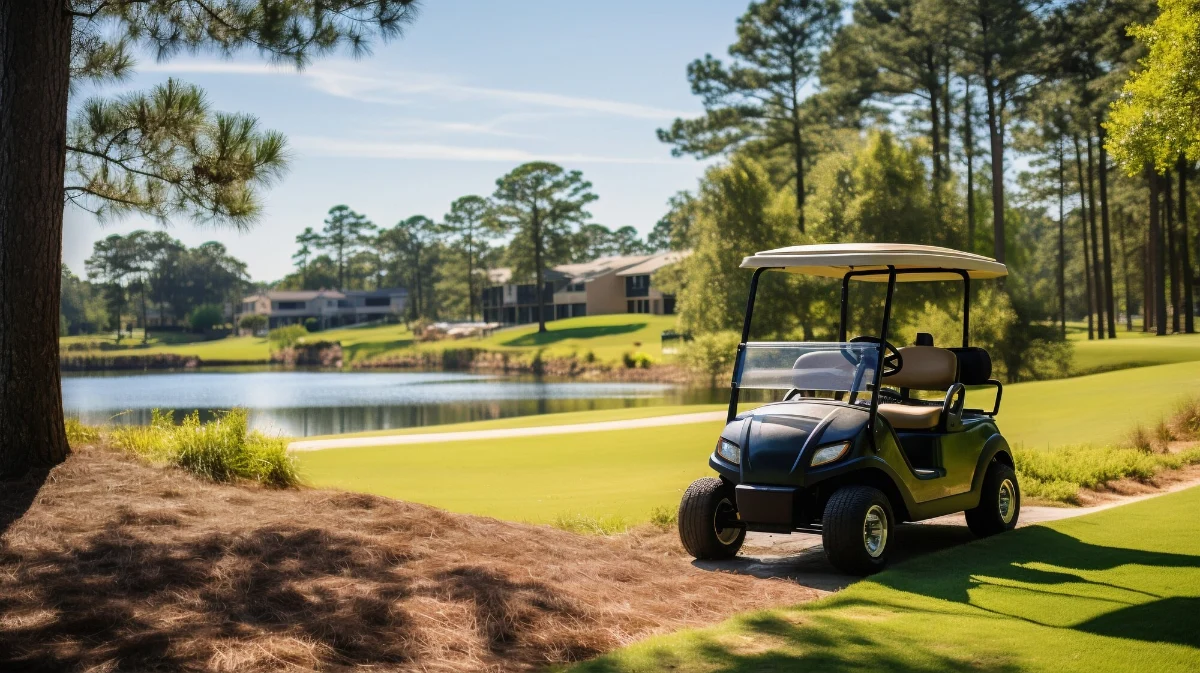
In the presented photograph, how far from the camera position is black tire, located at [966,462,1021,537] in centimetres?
895

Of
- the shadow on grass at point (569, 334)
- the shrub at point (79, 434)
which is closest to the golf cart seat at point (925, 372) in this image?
the shrub at point (79, 434)

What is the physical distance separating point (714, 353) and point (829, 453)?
33.5 meters

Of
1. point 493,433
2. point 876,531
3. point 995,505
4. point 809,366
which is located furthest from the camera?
point 493,433

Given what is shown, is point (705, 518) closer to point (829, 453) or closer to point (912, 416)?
point (829, 453)

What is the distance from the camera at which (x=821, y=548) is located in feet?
29.0

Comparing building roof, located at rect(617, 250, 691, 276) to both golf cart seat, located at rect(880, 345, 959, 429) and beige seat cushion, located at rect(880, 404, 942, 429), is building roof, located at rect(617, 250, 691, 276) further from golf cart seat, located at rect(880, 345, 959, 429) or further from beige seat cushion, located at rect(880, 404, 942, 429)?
beige seat cushion, located at rect(880, 404, 942, 429)

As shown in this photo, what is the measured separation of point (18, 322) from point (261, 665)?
15.7 ft

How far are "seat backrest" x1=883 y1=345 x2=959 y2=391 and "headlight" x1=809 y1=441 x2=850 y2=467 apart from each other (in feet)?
6.35

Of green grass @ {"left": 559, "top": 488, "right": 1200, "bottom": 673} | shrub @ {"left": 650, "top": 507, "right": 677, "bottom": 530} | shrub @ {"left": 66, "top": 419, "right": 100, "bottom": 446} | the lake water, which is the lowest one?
the lake water

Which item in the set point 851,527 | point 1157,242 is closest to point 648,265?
point 1157,242

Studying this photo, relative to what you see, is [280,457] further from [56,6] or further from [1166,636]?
[1166,636]

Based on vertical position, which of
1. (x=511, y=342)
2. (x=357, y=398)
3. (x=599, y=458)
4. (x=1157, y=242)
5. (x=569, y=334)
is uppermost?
(x=1157, y=242)

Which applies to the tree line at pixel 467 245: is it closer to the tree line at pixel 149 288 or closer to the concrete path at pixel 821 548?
the tree line at pixel 149 288

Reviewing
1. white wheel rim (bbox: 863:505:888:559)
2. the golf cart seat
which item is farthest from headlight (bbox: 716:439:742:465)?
the golf cart seat
